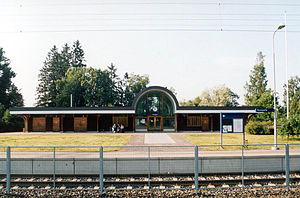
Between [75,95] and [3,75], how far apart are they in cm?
1698

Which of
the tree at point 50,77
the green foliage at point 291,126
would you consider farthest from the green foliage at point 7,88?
the green foliage at point 291,126

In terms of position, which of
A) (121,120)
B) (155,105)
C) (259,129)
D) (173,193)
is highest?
(155,105)

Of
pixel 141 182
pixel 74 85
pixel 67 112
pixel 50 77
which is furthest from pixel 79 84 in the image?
pixel 141 182

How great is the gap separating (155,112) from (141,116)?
2159mm

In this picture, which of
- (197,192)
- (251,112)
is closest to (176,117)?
(251,112)

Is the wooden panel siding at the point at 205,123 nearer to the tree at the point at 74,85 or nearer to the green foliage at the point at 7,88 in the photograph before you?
the tree at the point at 74,85

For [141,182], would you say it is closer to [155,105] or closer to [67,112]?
[67,112]

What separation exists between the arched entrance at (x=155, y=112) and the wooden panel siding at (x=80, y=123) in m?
7.49

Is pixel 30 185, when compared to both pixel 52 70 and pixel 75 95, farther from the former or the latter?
pixel 52 70

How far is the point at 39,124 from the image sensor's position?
119ft

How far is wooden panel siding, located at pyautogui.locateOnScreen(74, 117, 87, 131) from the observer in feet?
119

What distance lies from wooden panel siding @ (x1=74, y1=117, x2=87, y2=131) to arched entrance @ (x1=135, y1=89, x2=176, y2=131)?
749 cm

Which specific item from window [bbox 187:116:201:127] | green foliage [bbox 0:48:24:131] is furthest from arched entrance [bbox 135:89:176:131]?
green foliage [bbox 0:48:24:131]

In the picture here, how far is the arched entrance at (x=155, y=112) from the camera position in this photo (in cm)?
3738
